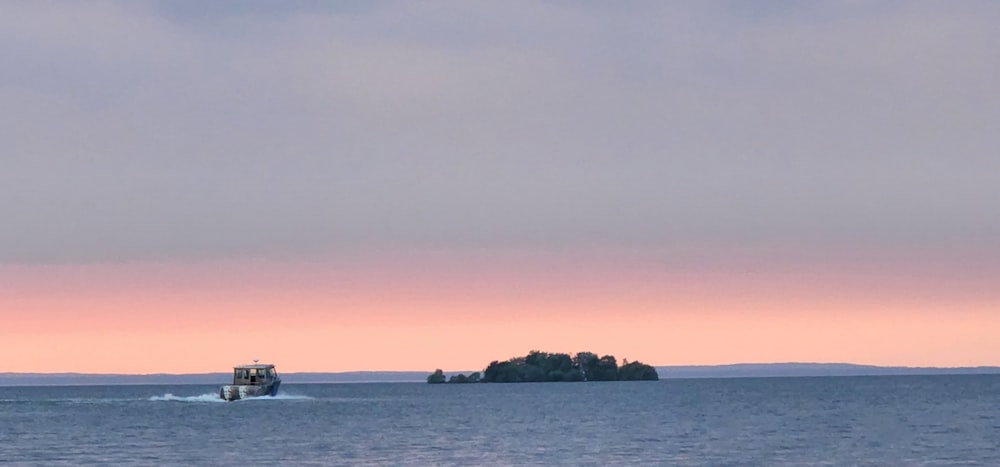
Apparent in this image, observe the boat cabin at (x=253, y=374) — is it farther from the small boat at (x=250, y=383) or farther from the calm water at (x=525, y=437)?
the calm water at (x=525, y=437)

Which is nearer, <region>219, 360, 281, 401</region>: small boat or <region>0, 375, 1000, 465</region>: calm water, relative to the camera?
<region>0, 375, 1000, 465</region>: calm water

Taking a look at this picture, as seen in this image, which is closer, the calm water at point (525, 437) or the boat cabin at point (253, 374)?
the calm water at point (525, 437)

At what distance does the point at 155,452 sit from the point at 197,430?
26.5m

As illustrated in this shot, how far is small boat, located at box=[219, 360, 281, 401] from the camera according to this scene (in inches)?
6993

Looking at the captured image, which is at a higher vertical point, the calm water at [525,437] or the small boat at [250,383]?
the small boat at [250,383]

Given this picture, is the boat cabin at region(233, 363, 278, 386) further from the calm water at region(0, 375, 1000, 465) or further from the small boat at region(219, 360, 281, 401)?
the calm water at region(0, 375, 1000, 465)

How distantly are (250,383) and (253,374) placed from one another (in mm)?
2078

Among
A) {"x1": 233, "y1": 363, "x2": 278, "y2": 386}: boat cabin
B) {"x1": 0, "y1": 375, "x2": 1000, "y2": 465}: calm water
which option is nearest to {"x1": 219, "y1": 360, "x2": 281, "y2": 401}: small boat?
{"x1": 233, "y1": 363, "x2": 278, "y2": 386}: boat cabin

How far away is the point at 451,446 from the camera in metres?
87.4

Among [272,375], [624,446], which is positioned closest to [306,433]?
[624,446]

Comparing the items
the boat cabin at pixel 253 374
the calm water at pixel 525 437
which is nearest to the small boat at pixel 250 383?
the boat cabin at pixel 253 374

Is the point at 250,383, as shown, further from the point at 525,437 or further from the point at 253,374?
the point at 525,437

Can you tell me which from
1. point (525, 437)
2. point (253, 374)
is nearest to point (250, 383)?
point (253, 374)

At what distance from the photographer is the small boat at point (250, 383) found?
178 m
